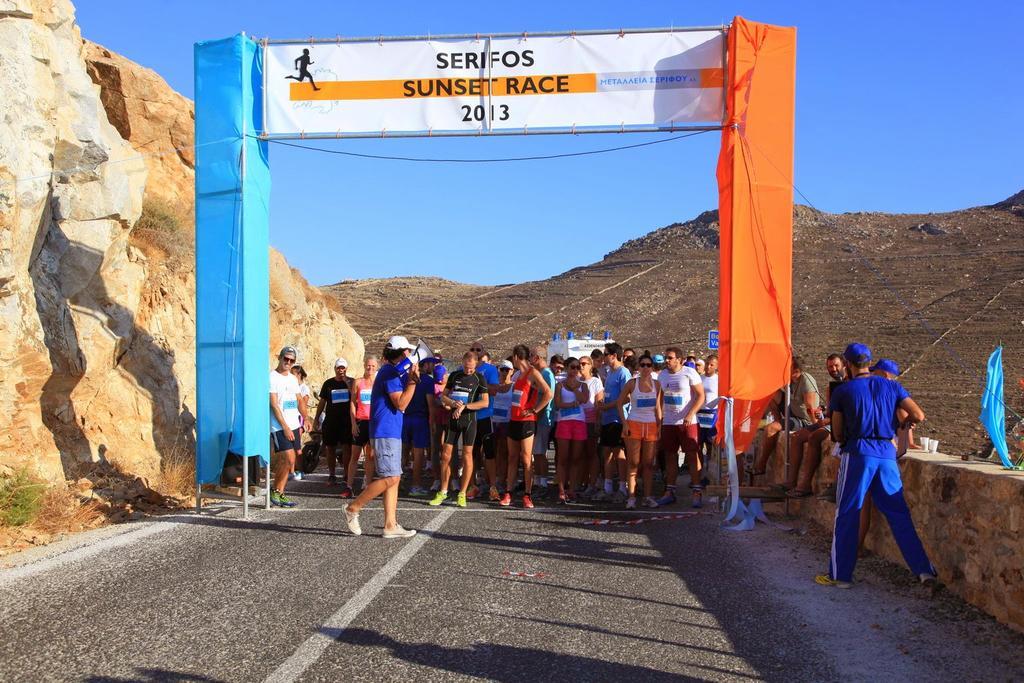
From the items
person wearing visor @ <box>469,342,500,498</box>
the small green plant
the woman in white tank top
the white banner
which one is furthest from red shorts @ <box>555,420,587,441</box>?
the small green plant

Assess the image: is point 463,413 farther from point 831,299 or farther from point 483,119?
point 831,299

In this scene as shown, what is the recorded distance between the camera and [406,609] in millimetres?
6477

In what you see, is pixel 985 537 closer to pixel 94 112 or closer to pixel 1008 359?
pixel 94 112

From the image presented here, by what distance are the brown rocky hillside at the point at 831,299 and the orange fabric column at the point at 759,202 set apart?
22521mm

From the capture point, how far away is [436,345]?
236ft

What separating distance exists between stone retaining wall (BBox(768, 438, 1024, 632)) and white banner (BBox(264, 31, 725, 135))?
523cm

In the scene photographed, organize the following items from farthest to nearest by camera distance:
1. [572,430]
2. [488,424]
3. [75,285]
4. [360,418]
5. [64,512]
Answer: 1. [360,418]
2. [75,285]
3. [488,424]
4. [572,430]
5. [64,512]

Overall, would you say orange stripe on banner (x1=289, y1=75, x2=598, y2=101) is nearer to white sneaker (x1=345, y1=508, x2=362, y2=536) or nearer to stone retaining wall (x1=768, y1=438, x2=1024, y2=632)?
white sneaker (x1=345, y1=508, x2=362, y2=536)

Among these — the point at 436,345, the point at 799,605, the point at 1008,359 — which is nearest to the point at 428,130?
the point at 799,605

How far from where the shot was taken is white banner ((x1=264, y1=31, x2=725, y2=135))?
11.5 meters

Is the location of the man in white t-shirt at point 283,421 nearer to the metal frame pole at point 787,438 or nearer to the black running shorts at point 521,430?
the black running shorts at point 521,430

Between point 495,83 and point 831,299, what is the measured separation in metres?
61.2

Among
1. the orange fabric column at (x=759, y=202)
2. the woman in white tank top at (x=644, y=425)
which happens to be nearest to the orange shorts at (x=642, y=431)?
the woman in white tank top at (x=644, y=425)

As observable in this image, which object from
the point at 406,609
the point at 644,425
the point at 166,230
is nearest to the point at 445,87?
the point at 644,425
